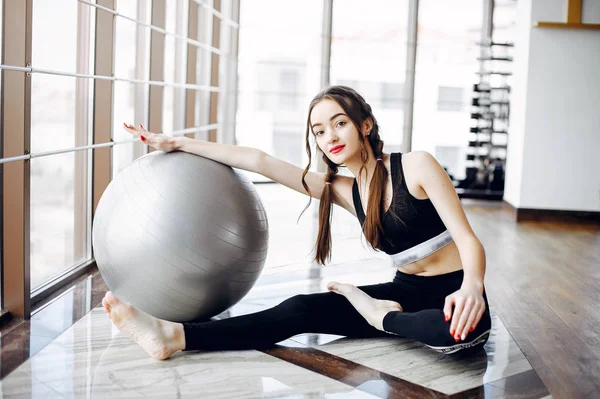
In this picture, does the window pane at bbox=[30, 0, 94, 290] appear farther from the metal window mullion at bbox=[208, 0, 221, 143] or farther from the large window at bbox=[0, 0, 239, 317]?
the metal window mullion at bbox=[208, 0, 221, 143]

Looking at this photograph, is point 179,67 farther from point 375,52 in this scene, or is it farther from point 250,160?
point 250,160

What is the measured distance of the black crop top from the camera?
217cm

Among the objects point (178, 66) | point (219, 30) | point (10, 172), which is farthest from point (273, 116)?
Result: point (10, 172)

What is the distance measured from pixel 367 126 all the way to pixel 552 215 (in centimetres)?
361

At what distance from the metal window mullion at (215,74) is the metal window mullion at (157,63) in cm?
173

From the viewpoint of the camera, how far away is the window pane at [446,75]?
6543 mm

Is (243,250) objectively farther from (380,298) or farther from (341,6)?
(341,6)

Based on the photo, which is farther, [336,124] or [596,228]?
[596,228]

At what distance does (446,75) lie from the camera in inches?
260

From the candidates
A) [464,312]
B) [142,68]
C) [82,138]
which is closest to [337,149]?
[464,312]

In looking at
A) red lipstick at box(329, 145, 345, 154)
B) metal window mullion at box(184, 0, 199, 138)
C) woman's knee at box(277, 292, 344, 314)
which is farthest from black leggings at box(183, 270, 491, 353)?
metal window mullion at box(184, 0, 199, 138)

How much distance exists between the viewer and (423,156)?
215cm

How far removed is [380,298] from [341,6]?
456cm

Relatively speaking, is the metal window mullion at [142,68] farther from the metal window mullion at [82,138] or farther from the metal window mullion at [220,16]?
the metal window mullion at [220,16]
